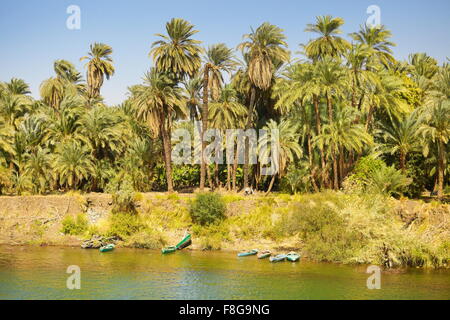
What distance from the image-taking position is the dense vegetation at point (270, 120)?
43.7 m

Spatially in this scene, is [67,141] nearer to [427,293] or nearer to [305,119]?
[305,119]

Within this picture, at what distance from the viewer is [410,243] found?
3353cm

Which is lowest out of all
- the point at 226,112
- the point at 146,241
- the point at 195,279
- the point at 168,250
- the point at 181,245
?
the point at 195,279

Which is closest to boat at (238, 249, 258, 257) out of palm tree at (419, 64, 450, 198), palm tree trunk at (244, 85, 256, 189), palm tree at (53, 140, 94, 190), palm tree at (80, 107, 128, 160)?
palm tree trunk at (244, 85, 256, 189)

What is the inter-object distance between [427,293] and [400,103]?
69.6 ft

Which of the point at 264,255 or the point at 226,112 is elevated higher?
the point at 226,112

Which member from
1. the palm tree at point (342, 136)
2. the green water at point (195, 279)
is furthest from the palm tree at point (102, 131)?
the palm tree at point (342, 136)

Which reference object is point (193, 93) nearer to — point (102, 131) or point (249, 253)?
point (102, 131)

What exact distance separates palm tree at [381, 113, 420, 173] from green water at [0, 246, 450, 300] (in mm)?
13939

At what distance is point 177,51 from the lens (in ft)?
158

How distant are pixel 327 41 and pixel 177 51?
1443 centimetres

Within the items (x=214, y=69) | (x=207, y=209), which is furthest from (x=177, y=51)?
(x=207, y=209)
